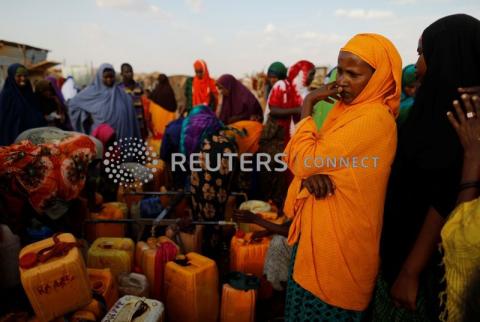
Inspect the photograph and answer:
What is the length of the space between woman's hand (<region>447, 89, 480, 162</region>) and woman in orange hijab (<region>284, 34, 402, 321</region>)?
0.27 metres

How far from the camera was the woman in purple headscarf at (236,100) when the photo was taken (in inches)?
213

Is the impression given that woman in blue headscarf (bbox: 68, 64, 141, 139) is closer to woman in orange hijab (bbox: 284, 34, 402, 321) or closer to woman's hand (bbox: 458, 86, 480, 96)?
woman in orange hijab (bbox: 284, 34, 402, 321)

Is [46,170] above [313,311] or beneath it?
Answer: above

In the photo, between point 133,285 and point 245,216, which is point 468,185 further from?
point 133,285

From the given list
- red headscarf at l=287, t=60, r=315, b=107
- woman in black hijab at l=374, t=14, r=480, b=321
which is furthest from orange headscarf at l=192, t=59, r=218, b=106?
woman in black hijab at l=374, t=14, r=480, b=321

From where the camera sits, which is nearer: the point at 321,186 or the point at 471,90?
the point at 471,90

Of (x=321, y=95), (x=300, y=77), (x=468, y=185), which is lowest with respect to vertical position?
(x=468, y=185)

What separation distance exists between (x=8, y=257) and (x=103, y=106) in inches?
149

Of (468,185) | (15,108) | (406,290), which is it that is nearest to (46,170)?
(406,290)

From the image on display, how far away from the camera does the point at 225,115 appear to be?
556cm

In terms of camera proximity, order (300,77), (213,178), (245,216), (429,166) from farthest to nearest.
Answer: (300,77)
(213,178)
(245,216)
(429,166)

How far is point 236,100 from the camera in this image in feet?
17.9

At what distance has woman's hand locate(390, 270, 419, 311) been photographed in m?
1.32

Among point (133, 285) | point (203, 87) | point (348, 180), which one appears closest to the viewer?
point (348, 180)
